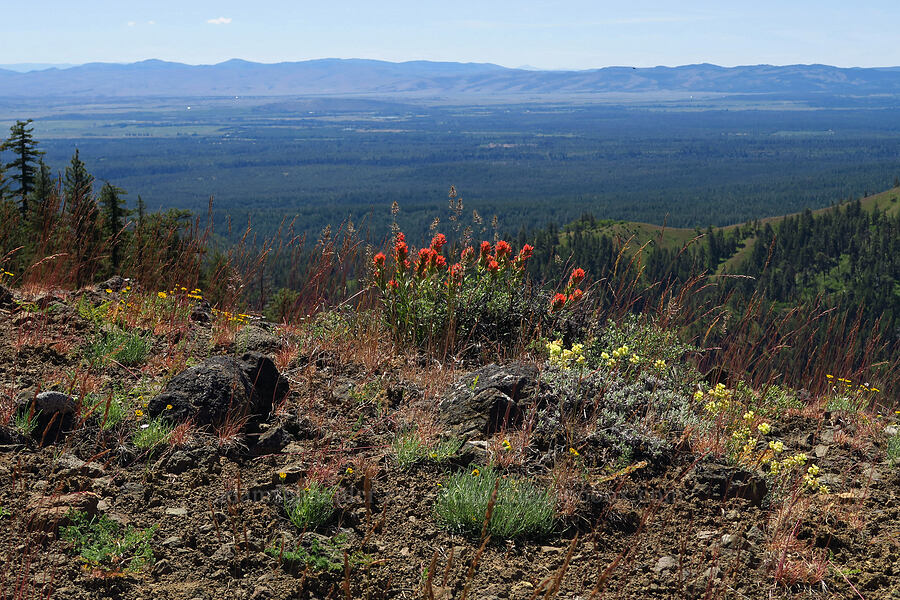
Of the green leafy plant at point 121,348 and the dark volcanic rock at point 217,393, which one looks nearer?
the dark volcanic rock at point 217,393

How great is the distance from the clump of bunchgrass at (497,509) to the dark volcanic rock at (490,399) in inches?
22.1

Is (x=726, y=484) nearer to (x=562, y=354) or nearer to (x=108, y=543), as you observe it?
(x=562, y=354)

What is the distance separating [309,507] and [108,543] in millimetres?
794

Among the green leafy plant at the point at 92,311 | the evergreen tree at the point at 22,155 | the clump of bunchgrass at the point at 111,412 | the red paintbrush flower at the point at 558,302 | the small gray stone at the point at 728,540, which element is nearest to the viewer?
the small gray stone at the point at 728,540

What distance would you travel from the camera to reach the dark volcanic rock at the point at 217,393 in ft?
12.2

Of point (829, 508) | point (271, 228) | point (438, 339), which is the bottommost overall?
point (271, 228)

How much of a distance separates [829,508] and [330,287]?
4230mm

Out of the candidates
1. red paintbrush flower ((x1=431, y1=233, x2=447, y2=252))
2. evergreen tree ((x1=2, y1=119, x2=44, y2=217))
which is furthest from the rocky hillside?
evergreen tree ((x1=2, y1=119, x2=44, y2=217))

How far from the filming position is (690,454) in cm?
392

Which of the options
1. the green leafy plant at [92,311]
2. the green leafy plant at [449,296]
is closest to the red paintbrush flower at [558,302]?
the green leafy plant at [449,296]

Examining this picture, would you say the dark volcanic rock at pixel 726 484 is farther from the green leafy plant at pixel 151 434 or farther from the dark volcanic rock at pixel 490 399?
the green leafy plant at pixel 151 434

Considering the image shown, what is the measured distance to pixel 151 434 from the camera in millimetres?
3512

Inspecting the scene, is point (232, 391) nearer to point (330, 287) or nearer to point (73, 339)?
point (73, 339)

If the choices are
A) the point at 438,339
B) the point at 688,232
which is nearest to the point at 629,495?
the point at 438,339
